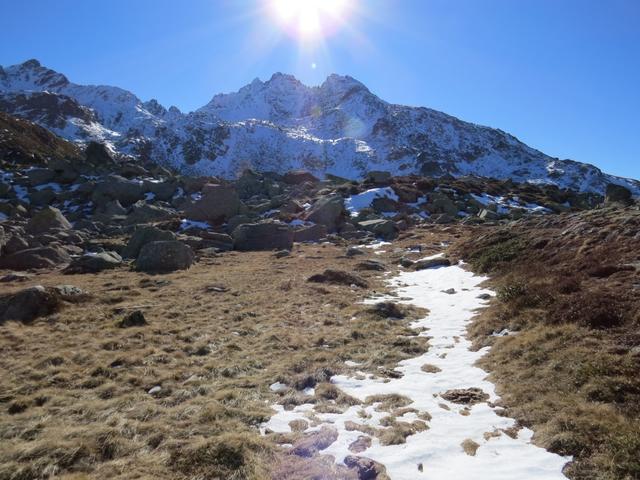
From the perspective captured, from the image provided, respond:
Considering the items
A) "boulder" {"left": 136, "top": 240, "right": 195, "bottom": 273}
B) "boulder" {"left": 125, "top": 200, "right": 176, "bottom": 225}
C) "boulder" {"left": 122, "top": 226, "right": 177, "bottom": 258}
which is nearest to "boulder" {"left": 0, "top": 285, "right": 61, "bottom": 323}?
"boulder" {"left": 136, "top": 240, "right": 195, "bottom": 273}

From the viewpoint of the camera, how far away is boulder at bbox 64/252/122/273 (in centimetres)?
2480


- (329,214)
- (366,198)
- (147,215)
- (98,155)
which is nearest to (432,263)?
(329,214)

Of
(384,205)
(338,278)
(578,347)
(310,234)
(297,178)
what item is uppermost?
(297,178)

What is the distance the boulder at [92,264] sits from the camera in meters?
24.8

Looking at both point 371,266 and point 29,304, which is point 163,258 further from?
point 371,266

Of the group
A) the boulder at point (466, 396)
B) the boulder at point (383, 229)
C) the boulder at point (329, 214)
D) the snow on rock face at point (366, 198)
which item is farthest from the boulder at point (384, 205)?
the boulder at point (466, 396)

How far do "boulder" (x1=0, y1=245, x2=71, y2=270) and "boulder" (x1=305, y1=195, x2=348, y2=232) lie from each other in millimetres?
24080

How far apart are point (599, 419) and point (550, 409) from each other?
821 millimetres

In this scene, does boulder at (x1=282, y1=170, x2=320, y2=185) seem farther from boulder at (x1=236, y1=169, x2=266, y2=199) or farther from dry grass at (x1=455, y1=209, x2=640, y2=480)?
dry grass at (x1=455, y1=209, x2=640, y2=480)

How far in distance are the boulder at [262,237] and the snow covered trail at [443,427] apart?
929 inches

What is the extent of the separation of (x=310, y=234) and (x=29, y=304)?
26.7 m

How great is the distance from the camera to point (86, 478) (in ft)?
20.4

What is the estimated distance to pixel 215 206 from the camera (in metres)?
45.2

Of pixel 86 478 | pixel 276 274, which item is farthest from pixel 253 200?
pixel 86 478
